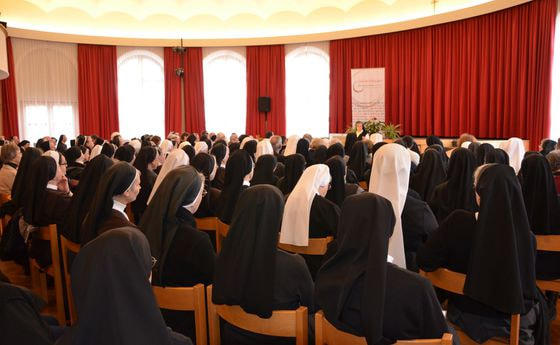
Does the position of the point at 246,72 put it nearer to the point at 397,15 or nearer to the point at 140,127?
the point at 140,127

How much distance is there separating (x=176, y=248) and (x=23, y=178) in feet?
8.93

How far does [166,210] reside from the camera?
9.64 feet

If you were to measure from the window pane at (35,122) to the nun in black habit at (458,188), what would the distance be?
1514 centimetres

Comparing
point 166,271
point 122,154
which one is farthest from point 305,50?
point 166,271

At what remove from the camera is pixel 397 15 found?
14961 millimetres

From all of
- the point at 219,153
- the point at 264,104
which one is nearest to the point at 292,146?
the point at 219,153

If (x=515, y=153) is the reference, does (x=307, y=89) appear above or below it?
above

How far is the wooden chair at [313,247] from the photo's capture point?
366 cm

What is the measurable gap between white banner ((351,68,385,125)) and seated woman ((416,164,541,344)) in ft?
40.0

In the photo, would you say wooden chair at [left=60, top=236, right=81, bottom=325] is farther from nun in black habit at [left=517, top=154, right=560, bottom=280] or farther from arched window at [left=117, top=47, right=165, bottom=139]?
arched window at [left=117, top=47, right=165, bottom=139]

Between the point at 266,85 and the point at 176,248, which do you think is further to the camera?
the point at 266,85

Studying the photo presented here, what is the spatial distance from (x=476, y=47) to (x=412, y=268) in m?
11.6

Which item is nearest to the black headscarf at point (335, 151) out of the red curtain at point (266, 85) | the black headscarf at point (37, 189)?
the black headscarf at point (37, 189)

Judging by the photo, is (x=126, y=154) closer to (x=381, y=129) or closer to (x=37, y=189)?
(x=37, y=189)
